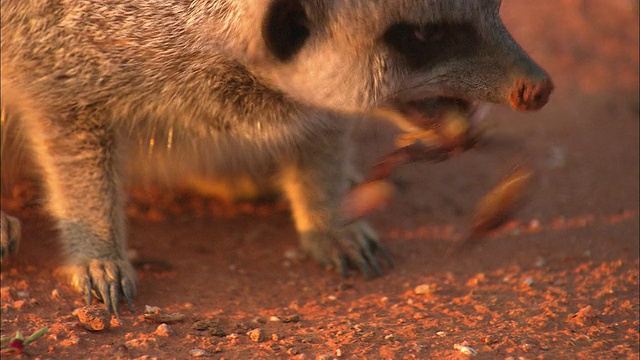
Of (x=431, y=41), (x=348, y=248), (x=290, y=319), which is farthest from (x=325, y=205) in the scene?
(x=431, y=41)

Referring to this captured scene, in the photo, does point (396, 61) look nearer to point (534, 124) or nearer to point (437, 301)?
point (437, 301)

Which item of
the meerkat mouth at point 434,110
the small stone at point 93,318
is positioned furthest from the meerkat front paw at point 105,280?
the meerkat mouth at point 434,110

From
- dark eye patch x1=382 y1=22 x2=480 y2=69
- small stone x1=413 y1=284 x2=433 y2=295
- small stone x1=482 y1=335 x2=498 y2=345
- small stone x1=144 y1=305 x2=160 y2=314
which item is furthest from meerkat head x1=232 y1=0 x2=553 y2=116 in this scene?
small stone x1=144 y1=305 x2=160 y2=314

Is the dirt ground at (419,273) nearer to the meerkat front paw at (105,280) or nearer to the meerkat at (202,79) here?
the meerkat front paw at (105,280)

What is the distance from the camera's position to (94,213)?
352cm

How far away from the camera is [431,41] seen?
2.88m

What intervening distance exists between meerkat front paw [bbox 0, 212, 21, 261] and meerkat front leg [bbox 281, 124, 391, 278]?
4.44 feet

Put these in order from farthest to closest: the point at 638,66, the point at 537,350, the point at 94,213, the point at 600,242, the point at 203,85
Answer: the point at 638,66 < the point at 600,242 < the point at 94,213 < the point at 203,85 < the point at 537,350

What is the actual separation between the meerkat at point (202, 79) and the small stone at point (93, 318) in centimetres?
22

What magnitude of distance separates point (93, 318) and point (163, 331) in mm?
263

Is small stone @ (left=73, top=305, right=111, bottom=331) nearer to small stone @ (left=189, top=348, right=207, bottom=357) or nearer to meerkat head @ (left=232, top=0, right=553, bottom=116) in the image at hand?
small stone @ (left=189, top=348, right=207, bottom=357)

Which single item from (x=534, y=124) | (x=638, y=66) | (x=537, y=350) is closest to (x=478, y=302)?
(x=537, y=350)

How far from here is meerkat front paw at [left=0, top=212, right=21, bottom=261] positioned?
346 cm

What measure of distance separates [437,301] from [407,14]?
131cm
